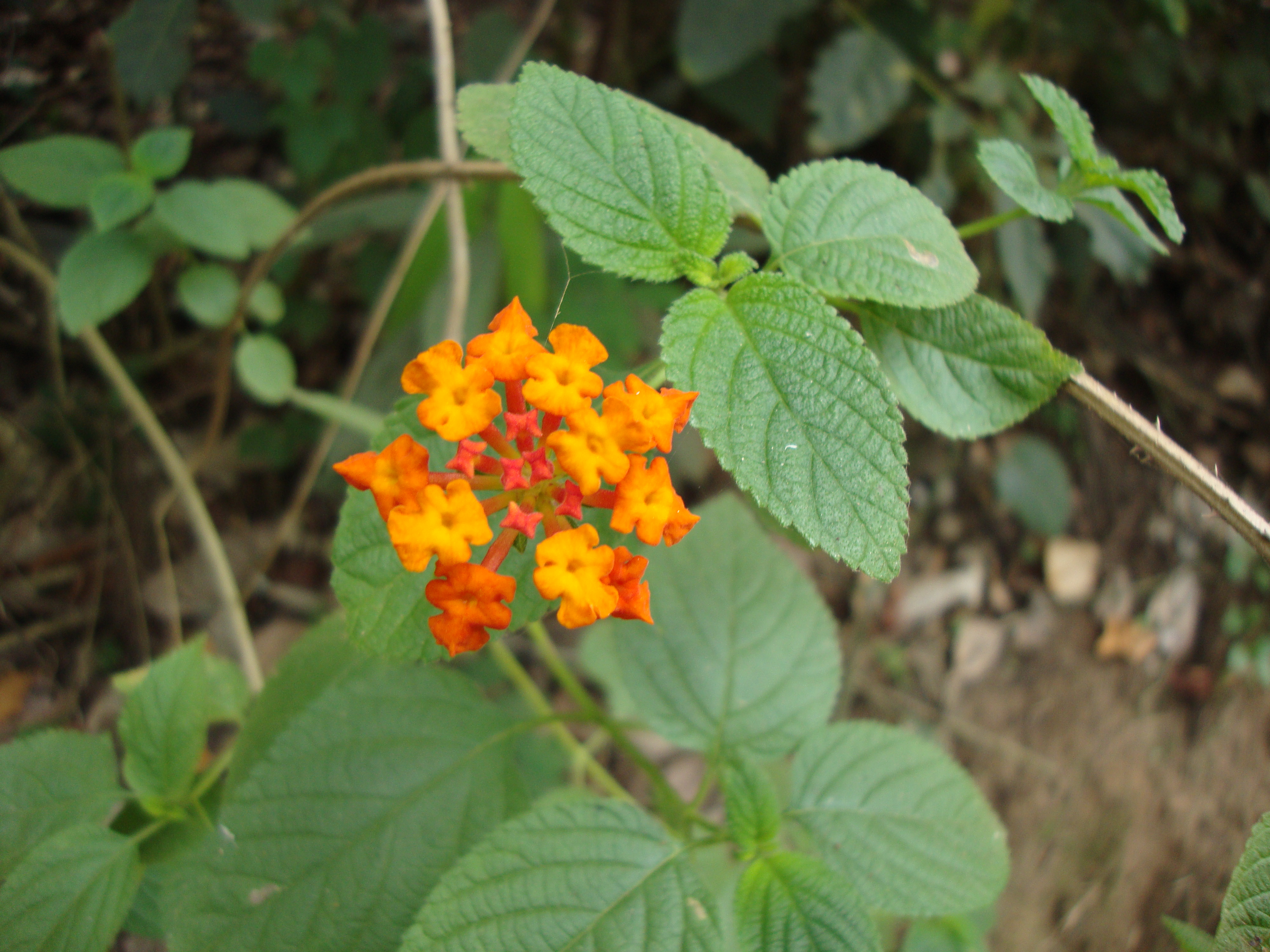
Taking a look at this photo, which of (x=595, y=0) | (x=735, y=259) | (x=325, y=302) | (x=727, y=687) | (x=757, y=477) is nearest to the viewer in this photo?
(x=757, y=477)

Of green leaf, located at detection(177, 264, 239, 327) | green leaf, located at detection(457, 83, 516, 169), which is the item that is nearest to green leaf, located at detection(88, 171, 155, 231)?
green leaf, located at detection(177, 264, 239, 327)

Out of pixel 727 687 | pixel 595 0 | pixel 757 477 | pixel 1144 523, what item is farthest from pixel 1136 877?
pixel 595 0

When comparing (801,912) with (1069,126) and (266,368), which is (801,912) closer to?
(1069,126)

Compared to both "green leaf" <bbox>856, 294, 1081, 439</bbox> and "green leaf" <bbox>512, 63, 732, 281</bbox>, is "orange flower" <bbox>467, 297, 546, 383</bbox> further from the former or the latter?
"green leaf" <bbox>856, 294, 1081, 439</bbox>

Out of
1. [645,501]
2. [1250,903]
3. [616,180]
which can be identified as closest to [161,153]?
[616,180]

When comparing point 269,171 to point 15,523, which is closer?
point 15,523

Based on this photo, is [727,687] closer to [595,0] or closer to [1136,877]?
[1136,877]
